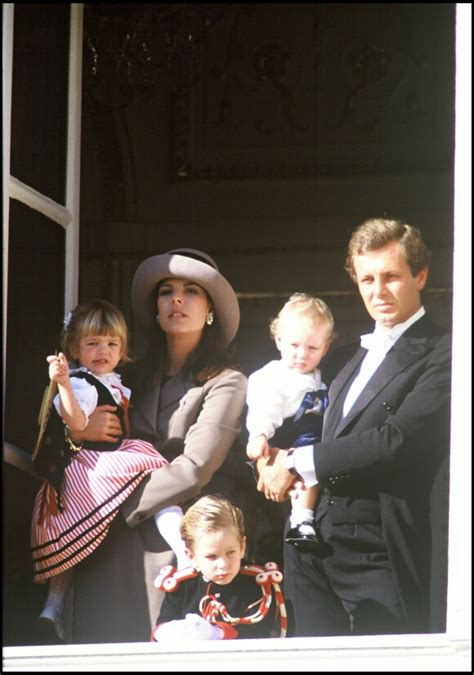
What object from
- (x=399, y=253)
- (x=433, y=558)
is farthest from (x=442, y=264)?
(x=433, y=558)

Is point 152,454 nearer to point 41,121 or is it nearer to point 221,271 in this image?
point 221,271

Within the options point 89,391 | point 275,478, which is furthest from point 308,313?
point 89,391

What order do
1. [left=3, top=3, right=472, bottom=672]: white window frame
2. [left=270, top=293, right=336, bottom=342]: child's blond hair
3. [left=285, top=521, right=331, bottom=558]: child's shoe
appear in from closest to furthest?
1. [left=3, top=3, right=472, bottom=672]: white window frame
2. [left=285, top=521, right=331, bottom=558]: child's shoe
3. [left=270, top=293, right=336, bottom=342]: child's blond hair

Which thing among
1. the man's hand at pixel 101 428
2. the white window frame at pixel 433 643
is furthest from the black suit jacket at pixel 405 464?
the man's hand at pixel 101 428

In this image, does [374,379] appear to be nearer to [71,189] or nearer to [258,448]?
[258,448]

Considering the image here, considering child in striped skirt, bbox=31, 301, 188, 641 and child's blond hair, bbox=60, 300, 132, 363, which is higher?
child's blond hair, bbox=60, 300, 132, 363

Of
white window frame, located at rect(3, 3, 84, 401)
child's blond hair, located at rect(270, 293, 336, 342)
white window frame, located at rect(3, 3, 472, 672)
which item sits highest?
white window frame, located at rect(3, 3, 84, 401)

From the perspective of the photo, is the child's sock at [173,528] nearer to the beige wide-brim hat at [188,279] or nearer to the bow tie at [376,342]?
the beige wide-brim hat at [188,279]

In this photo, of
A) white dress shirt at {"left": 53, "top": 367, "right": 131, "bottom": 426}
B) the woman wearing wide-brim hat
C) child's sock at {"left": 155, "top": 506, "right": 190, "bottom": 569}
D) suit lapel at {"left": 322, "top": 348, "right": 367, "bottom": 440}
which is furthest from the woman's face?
child's sock at {"left": 155, "top": 506, "right": 190, "bottom": 569}

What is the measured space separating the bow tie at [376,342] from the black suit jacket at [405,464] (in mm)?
47

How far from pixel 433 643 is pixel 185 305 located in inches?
56.9

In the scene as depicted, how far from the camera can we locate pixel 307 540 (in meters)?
4.46

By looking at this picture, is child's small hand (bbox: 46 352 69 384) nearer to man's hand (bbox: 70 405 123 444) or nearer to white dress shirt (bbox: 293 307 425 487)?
man's hand (bbox: 70 405 123 444)

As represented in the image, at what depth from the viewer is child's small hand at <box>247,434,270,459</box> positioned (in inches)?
177
